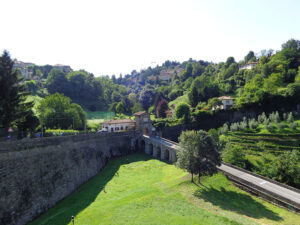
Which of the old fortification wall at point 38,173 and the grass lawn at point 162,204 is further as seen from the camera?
the grass lawn at point 162,204

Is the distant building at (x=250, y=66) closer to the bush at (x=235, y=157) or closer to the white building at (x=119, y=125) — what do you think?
the white building at (x=119, y=125)

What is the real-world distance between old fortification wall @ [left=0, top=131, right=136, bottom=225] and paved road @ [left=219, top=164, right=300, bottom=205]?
797 inches

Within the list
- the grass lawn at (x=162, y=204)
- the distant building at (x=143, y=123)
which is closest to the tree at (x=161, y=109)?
the distant building at (x=143, y=123)

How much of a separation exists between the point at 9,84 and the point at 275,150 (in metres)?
45.6

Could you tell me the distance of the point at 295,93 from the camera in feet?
191

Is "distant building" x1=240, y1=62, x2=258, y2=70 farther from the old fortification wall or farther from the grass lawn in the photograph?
the old fortification wall

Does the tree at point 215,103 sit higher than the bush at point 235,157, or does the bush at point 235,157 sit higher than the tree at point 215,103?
the tree at point 215,103

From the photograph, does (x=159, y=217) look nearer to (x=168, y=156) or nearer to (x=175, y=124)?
(x=168, y=156)

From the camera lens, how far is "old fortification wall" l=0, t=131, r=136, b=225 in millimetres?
16703

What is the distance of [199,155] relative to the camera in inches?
971

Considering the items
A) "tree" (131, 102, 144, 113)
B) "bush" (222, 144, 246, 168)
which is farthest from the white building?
"tree" (131, 102, 144, 113)

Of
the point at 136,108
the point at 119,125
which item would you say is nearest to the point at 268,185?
the point at 119,125

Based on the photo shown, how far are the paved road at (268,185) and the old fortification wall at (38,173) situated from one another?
2024cm

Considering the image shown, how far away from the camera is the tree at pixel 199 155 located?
948 inches
